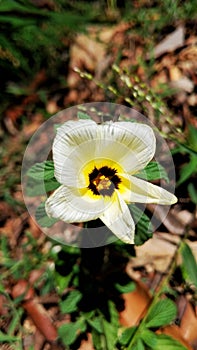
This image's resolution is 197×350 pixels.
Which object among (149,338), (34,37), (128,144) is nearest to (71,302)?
(149,338)

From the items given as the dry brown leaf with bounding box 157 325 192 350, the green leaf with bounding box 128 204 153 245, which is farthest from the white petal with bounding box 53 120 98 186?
the dry brown leaf with bounding box 157 325 192 350

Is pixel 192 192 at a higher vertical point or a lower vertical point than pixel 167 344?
higher

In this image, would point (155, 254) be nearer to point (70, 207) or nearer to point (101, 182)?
point (101, 182)

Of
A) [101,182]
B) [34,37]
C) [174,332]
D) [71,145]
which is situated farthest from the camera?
[34,37]

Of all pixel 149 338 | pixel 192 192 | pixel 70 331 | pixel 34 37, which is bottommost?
pixel 149 338

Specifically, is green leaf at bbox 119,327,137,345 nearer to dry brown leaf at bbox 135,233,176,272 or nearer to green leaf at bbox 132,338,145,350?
green leaf at bbox 132,338,145,350

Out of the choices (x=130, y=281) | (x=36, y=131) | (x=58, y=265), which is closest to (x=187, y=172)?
(x=130, y=281)

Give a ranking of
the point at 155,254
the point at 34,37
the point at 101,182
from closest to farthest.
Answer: the point at 101,182 → the point at 155,254 → the point at 34,37
